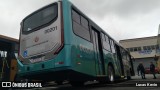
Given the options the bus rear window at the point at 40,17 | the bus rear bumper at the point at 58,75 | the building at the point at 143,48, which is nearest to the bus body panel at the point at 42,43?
the bus rear window at the point at 40,17

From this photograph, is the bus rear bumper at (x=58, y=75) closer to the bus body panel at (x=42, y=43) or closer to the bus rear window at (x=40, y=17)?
the bus body panel at (x=42, y=43)

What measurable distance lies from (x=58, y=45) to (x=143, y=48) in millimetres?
52042

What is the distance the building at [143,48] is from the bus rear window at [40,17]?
48.7 metres

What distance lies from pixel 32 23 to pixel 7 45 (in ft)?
10.3

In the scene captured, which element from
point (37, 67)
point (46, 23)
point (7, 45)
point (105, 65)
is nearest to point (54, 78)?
point (37, 67)

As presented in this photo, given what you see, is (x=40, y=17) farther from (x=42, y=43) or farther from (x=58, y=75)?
(x=58, y=75)

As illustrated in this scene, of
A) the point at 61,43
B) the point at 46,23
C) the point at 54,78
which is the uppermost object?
the point at 46,23

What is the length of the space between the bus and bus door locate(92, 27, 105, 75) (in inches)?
4.2

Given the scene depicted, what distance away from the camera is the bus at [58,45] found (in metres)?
7.98

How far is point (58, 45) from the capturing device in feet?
26.4

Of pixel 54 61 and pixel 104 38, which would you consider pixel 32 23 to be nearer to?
pixel 54 61

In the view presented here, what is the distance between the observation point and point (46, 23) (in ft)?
28.6

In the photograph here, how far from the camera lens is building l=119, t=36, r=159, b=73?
55.6m

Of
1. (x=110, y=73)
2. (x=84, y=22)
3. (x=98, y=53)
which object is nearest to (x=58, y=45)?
(x=84, y=22)
